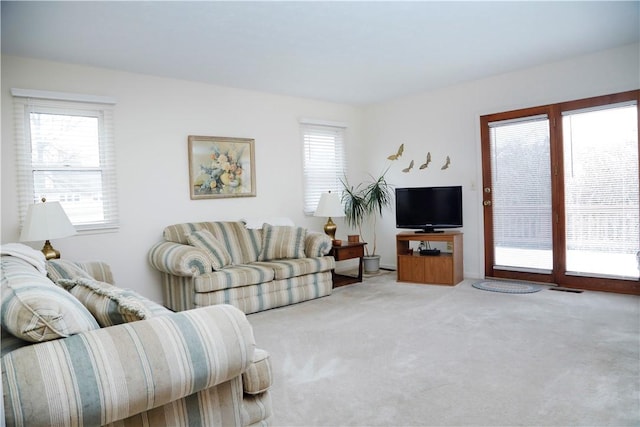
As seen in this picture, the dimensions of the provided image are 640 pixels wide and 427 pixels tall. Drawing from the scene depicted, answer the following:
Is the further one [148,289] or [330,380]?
[148,289]

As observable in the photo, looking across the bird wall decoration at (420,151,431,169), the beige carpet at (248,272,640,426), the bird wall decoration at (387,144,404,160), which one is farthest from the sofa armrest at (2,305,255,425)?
the bird wall decoration at (387,144,404,160)

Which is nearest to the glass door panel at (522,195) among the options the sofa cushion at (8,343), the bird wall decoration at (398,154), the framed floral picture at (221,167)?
the bird wall decoration at (398,154)

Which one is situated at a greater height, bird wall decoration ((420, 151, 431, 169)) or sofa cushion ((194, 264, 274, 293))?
bird wall decoration ((420, 151, 431, 169))

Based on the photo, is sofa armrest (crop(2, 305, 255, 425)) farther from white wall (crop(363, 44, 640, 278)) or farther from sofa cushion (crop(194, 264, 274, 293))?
white wall (crop(363, 44, 640, 278))

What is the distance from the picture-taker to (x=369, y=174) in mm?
6516

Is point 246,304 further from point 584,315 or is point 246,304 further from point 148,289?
point 584,315

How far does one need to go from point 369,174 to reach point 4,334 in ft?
18.2

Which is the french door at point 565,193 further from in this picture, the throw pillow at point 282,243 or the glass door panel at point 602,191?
the throw pillow at point 282,243

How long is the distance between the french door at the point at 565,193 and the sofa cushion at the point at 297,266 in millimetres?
2085

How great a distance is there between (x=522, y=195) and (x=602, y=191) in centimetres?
79

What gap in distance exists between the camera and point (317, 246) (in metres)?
4.73

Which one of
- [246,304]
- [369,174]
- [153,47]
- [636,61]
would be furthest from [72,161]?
[636,61]

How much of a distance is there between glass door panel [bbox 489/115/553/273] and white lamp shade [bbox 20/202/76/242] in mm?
4557

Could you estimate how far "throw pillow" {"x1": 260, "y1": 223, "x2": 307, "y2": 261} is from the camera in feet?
15.5
